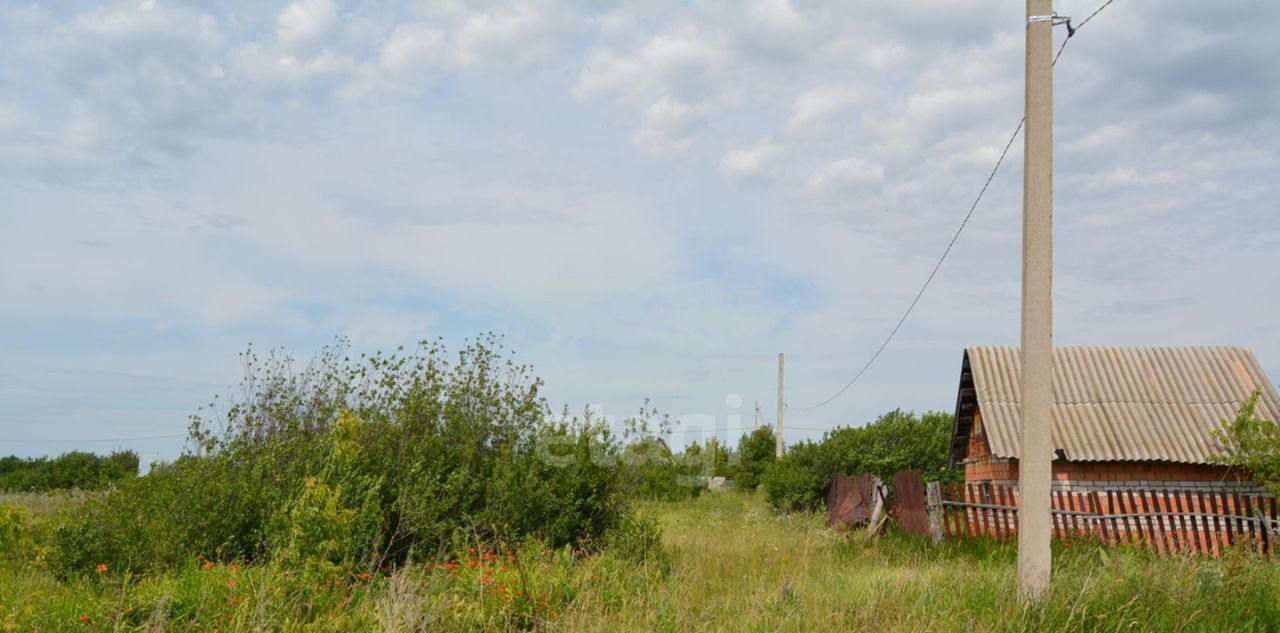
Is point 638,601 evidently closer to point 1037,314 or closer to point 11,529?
point 1037,314

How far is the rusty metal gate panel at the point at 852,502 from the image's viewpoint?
18.8 m

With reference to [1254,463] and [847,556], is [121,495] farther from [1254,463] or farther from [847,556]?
[1254,463]

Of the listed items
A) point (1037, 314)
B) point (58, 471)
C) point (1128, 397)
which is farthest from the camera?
point (58, 471)

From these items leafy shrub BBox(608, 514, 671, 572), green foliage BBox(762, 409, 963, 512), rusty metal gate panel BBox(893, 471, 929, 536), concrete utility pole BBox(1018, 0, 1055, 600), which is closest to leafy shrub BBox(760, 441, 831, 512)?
green foliage BBox(762, 409, 963, 512)

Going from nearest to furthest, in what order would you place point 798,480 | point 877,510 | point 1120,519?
point 1120,519 < point 877,510 < point 798,480

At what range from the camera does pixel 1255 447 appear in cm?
1480

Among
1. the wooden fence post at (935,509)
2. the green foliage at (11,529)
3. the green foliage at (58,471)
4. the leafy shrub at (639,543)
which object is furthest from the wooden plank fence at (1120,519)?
the green foliage at (58,471)

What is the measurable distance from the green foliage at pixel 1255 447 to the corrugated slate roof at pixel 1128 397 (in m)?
0.64

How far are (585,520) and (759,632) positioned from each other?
18.4ft

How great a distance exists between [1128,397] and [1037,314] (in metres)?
11.1

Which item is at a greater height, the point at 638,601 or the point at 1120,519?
the point at 1120,519

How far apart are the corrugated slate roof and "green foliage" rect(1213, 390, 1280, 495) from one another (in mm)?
643

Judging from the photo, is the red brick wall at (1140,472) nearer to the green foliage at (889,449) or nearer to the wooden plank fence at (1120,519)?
the wooden plank fence at (1120,519)

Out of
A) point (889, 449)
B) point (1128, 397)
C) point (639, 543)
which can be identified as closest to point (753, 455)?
point (889, 449)
